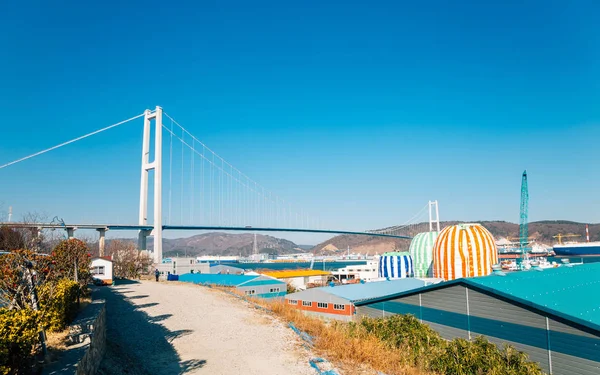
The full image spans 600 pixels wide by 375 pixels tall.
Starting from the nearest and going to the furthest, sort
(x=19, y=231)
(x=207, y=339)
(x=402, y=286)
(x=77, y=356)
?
(x=77, y=356) → (x=207, y=339) → (x=19, y=231) → (x=402, y=286)

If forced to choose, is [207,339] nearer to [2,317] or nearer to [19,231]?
[2,317]

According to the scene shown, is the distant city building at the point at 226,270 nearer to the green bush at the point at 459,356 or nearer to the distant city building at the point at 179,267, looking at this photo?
the distant city building at the point at 179,267

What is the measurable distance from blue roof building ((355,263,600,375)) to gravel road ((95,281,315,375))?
711cm

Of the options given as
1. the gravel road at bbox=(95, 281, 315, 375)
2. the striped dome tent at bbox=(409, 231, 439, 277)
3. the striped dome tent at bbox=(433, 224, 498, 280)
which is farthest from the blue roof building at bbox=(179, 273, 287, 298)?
the gravel road at bbox=(95, 281, 315, 375)

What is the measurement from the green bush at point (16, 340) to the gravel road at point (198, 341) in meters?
2.01

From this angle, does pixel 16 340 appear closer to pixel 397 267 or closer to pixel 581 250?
pixel 397 267

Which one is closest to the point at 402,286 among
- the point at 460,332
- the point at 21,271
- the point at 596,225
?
the point at 460,332

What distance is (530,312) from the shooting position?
40.0 feet

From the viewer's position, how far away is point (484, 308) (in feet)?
45.0

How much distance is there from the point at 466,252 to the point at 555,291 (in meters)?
12.3

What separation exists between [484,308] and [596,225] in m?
216

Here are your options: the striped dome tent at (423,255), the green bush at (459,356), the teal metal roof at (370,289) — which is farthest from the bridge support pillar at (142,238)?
the green bush at (459,356)

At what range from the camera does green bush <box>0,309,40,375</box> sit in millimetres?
4410

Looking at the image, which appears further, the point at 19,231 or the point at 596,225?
the point at 596,225
